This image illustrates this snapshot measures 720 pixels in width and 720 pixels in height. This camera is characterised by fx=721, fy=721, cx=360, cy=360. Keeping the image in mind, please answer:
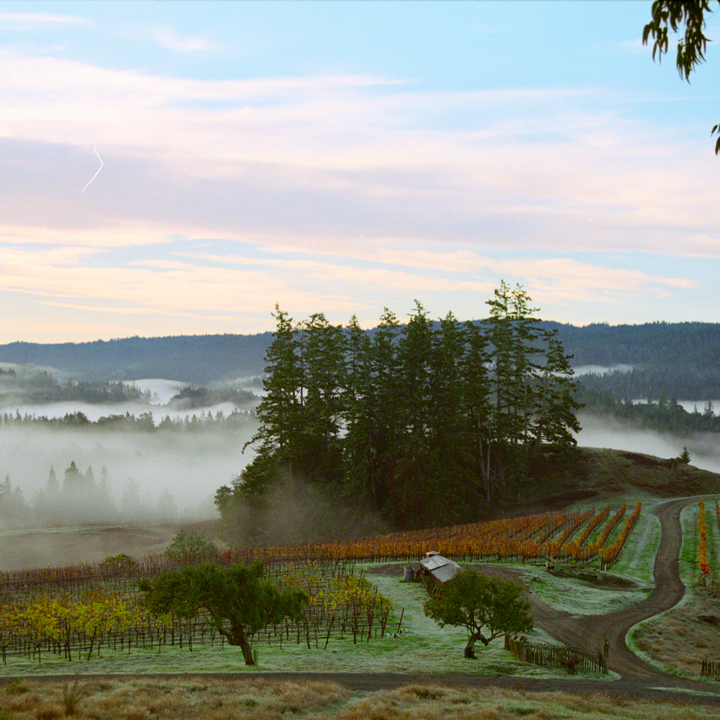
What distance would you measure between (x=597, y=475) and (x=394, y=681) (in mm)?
61428

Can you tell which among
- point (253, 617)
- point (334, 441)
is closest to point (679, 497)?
point (334, 441)

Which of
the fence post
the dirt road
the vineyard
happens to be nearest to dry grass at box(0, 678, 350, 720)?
the vineyard

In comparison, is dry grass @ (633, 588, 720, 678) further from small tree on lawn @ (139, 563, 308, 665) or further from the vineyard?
small tree on lawn @ (139, 563, 308, 665)

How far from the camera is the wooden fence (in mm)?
29859

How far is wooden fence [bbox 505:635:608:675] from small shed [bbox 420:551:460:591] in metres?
9.89

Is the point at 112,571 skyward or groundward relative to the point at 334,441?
groundward

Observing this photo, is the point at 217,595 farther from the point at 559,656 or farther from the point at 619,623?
the point at 619,623

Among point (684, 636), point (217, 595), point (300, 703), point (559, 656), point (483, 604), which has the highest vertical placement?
point (217, 595)

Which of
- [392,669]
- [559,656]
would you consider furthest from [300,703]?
[559,656]

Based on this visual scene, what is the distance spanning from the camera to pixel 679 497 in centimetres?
7762

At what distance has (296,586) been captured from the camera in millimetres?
45156

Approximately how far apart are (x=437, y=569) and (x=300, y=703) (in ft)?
72.4

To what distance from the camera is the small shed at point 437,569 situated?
136 feet

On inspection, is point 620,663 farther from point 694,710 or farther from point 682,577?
point 682,577
